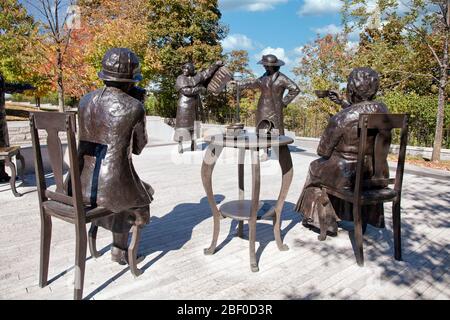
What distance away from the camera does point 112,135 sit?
2.55m

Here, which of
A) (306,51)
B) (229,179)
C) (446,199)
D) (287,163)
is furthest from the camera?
(306,51)

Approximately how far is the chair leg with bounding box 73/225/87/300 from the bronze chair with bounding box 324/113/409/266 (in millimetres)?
2083

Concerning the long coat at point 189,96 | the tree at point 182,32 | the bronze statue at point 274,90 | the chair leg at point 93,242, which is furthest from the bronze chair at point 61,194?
the tree at point 182,32

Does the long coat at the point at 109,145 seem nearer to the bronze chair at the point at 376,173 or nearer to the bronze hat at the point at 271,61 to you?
the bronze chair at the point at 376,173

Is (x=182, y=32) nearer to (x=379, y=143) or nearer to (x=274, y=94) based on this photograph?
(x=274, y=94)

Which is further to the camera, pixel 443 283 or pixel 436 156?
pixel 436 156

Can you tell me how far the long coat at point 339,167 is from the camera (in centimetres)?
321

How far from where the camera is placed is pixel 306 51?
55.3ft

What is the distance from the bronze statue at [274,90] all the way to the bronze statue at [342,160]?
10.5ft

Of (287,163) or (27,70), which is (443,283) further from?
(27,70)

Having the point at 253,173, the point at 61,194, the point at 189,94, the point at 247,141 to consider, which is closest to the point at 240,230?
the point at 253,173

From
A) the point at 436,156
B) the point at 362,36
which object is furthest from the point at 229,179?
the point at 362,36

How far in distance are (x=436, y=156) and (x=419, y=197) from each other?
339 centimetres

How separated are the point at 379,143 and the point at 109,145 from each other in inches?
85.6
